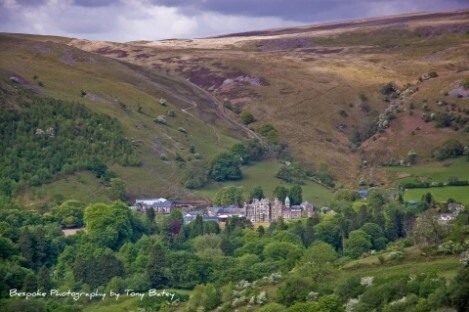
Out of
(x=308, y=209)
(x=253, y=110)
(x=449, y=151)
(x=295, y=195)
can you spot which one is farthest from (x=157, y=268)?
(x=253, y=110)

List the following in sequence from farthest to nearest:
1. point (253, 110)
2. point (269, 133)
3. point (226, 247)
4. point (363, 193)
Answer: point (253, 110) → point (269, 133) → point (363, 193) → point (226, 247)

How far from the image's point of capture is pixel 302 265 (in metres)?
90.4

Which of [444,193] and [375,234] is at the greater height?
[444,193]

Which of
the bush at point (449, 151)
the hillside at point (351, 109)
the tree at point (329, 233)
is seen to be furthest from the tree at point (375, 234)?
the bush at point (449, 151)

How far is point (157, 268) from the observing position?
97.8 metres

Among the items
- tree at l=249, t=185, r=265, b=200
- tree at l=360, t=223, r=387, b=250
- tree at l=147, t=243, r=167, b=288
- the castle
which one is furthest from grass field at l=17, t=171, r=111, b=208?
tree at l=360, t=223, r=387, b=250

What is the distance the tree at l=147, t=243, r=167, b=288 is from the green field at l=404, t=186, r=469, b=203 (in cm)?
4145

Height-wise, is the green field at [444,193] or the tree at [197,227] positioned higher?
the green field at [444,193]

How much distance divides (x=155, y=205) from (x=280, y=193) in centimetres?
1373

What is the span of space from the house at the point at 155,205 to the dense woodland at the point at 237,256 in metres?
5.64

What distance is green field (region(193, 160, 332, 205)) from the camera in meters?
139

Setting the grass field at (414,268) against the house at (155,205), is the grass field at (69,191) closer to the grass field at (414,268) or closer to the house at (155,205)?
the house at (155,205)

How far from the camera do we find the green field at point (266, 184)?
139m

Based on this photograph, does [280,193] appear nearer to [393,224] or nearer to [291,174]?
[291,174]
